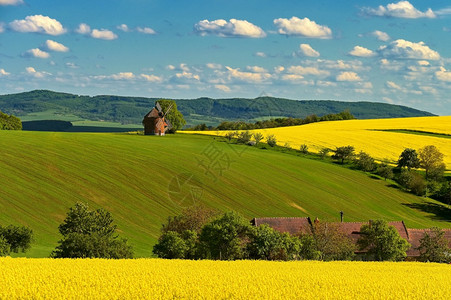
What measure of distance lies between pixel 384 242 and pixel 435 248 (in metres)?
9.27

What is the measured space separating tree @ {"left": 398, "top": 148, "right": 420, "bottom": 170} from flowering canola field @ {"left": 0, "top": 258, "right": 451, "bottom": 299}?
267ft

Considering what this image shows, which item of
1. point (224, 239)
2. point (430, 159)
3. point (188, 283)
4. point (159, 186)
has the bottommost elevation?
point (159, 186)

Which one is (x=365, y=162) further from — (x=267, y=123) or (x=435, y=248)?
(x=267, y=123)

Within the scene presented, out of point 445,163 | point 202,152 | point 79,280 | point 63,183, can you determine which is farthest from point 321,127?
point 79,280

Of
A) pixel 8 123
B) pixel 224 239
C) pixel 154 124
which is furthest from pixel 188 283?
pixel 8 123

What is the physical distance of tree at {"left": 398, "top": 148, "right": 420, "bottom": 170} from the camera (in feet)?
363

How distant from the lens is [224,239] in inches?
1859

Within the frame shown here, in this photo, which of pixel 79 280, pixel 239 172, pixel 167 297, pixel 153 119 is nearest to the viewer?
pixel 167 297

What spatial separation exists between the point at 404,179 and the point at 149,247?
60.9 m

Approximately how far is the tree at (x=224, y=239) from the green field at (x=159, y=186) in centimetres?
950

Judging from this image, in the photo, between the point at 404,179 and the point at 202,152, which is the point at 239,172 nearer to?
the point at 202,152

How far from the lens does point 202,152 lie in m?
104

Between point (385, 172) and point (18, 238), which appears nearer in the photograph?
point (18, 238)

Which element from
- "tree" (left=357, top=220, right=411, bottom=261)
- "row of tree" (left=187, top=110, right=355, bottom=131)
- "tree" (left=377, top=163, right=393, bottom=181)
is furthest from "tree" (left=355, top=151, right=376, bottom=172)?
"tree" (left=357, top=220, right=411, bottom=261)
